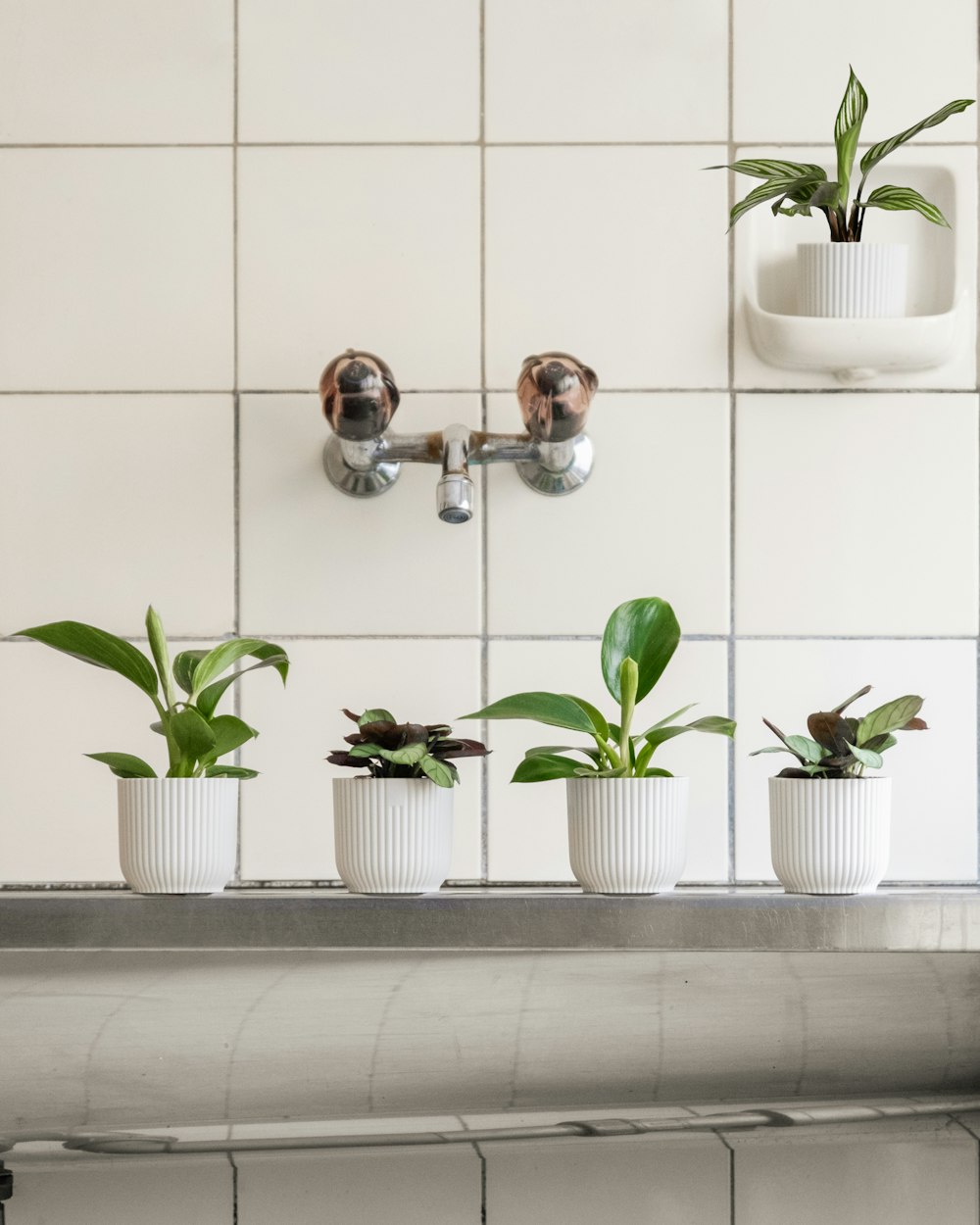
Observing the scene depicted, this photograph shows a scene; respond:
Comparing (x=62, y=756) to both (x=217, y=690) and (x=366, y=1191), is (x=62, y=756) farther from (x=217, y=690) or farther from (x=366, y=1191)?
(x=366, y=1191)

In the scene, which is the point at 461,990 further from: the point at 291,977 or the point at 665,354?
the point at 665,354

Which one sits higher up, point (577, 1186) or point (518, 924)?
point (518, 924)

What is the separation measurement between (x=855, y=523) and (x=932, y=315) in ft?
0.57

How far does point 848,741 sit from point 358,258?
546 millimetres

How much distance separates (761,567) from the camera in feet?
3.40

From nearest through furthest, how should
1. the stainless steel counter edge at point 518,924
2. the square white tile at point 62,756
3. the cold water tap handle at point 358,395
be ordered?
the stainless steel counter edge at point 518,924 < the cold water tap handle at point 358,395 < the square white tile at point 62,756

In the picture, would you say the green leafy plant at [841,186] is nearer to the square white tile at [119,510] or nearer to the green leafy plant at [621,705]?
the green leafy plant at [621,705]

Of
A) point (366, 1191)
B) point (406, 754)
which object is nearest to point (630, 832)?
point (406, 754)

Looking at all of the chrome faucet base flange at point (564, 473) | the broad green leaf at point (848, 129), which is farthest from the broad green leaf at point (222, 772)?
the broad green leaf at point (848, 129)

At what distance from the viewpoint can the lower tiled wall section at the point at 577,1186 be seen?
3.16 ft

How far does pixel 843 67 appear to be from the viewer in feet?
3.44

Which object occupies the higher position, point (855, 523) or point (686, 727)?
point (855, 523)

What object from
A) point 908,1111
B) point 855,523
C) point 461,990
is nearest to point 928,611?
point 855,523

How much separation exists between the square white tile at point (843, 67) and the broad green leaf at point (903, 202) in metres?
0.10
